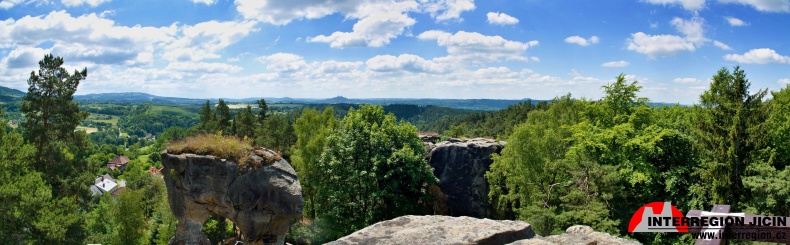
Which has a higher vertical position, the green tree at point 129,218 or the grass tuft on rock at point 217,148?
the grass tuft on rock at point 217,148

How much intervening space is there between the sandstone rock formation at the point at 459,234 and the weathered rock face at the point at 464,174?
60.3 feet

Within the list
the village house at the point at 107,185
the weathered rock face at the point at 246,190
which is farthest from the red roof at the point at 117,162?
the weathered rock face at the point at 246,190

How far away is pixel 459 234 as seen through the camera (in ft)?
27.3

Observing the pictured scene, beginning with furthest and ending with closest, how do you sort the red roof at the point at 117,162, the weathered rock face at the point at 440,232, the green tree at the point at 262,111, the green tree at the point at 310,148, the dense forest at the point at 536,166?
the red roof at the point at 117,162
the green tree at the point at 262,111
the green tree at the point at 310,148
the dense forest at the point at 536,166
the weathered rock face at the point at 440,232

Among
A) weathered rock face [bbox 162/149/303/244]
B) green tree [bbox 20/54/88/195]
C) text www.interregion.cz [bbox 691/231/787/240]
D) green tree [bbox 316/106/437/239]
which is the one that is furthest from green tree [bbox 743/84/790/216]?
green tree [bbox 20/54/88/195]

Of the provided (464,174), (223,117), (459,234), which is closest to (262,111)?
(223,117)

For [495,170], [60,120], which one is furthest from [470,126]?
[60,120]

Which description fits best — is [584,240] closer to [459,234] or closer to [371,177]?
[459,234]

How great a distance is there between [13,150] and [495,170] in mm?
27626

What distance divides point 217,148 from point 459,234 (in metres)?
12.8

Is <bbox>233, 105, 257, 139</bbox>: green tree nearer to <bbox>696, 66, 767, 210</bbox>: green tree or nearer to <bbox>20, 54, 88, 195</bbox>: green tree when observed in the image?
<bbox>20, 54, 88, 195</bbox>: green tree

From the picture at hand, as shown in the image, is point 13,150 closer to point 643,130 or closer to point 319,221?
point 319,221

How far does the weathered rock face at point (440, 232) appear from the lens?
26.1ft

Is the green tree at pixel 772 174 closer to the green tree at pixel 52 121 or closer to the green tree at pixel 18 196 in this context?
the green tree at pixel 18 196
